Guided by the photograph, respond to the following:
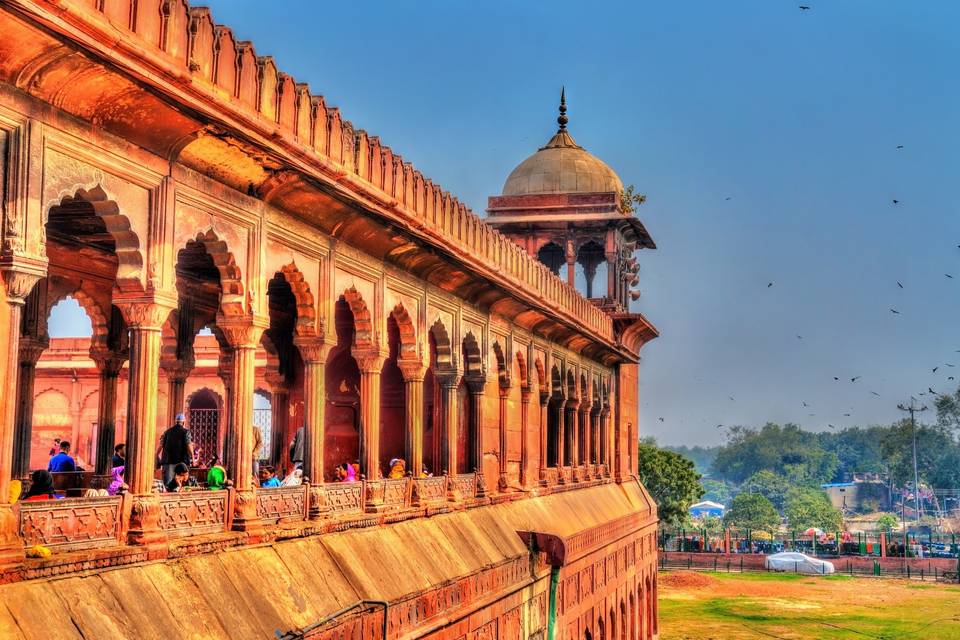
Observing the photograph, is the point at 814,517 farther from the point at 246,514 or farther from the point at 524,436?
the point at 246,514

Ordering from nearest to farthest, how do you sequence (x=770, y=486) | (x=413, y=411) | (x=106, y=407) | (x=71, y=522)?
1. (x=71, y=522)
2. (x=106, y=407)
3. (x=413, y=411)
4. (x=770, y=486)

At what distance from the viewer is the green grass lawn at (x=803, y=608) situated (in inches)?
1629

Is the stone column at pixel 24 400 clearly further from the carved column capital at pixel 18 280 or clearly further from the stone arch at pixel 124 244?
the carved column capital at pixel 18 280

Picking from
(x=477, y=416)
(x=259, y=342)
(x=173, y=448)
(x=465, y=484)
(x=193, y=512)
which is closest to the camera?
(x=193, y=512)

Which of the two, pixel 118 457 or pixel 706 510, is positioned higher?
pixel 118 457

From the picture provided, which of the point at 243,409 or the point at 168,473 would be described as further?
the point at 168,473

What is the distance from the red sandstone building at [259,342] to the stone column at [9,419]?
2 cm

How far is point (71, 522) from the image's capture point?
309 inches

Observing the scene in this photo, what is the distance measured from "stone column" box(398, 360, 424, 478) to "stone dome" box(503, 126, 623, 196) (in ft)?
56.9

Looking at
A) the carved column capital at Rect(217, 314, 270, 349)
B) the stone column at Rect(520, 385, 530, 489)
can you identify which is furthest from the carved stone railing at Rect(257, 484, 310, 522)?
the stone column at Rect(520, 385, 530, 489)

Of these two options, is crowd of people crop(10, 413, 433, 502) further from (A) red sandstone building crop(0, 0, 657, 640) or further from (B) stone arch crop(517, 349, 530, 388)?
(B) stone arch crop(517, 349, 530, 388)

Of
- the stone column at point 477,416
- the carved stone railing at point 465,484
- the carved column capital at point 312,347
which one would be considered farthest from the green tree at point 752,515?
the carved column capital at point 312,347

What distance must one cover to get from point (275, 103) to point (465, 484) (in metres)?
8.11

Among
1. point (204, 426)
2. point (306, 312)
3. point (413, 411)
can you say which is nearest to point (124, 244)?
point (306, 312)
